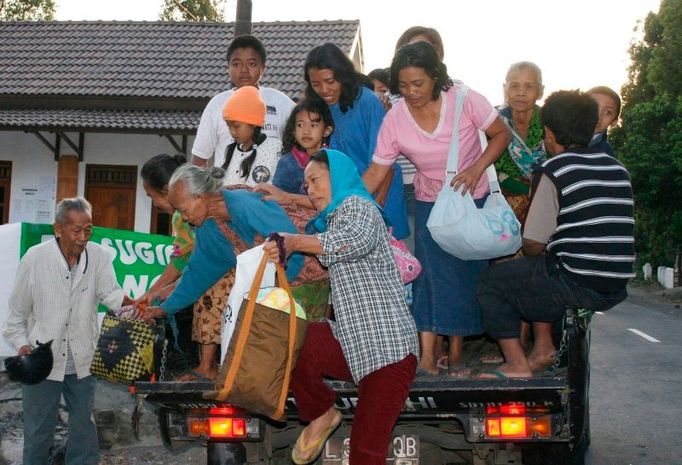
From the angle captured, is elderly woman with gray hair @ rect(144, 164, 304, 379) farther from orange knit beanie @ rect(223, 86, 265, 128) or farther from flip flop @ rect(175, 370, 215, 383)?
orange knit beanie @ rect(223, 86, 265, 128)

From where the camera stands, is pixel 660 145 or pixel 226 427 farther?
pixel 660 145

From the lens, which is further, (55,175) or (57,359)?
(55,175)

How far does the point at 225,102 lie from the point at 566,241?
2.74 meters

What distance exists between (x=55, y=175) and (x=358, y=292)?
1779 cm

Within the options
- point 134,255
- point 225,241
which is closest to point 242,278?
point 225,241

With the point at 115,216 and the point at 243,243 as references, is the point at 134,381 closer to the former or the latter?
the point at 243,243

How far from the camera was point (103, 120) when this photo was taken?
18.9 metres

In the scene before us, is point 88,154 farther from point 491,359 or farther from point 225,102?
point 491,359

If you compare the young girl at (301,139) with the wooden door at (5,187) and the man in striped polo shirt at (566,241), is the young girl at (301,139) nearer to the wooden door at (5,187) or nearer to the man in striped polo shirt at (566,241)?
the man in striped polo shirt at (566,241)

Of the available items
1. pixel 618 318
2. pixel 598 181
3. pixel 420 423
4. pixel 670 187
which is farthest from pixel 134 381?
pixel 670 187

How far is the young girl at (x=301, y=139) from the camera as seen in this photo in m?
5.20

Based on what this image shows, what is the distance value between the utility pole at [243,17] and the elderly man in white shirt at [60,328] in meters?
7.54

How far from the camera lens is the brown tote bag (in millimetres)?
3656

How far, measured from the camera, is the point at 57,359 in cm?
569
